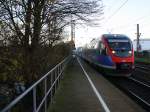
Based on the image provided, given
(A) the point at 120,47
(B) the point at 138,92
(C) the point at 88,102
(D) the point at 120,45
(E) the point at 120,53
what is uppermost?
(D) the point at 120,45

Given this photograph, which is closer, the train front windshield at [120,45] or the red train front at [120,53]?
the red train front at [120,53]

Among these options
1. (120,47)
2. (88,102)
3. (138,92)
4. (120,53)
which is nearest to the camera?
(88,102)

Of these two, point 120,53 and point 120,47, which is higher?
point 120,47

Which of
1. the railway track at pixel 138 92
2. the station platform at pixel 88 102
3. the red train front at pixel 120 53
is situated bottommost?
the railway track at pixel 138 92

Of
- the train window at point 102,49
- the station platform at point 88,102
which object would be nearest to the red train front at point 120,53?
the train window at point 102,49

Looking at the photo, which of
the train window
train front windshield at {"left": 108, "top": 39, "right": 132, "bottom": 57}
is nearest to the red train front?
train front windshield at {"left": 108, "top": 39, "right": 132, "bottom": 57}

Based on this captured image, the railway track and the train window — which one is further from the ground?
the train window

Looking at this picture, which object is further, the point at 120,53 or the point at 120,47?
the point at 120,47

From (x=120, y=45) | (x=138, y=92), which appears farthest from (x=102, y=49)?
(x=138, y=92)

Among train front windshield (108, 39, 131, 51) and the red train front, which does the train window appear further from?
Answer: train front windshield (108, 39, 131, 51)

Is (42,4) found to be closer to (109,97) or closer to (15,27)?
(15,27)

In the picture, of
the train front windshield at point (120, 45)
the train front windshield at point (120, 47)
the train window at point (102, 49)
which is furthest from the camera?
the train window at point (102, 49)

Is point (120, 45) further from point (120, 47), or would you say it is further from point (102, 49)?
point (102, 49)

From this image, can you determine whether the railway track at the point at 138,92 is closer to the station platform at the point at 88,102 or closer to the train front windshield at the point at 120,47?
the station platform at the point at 88,102
